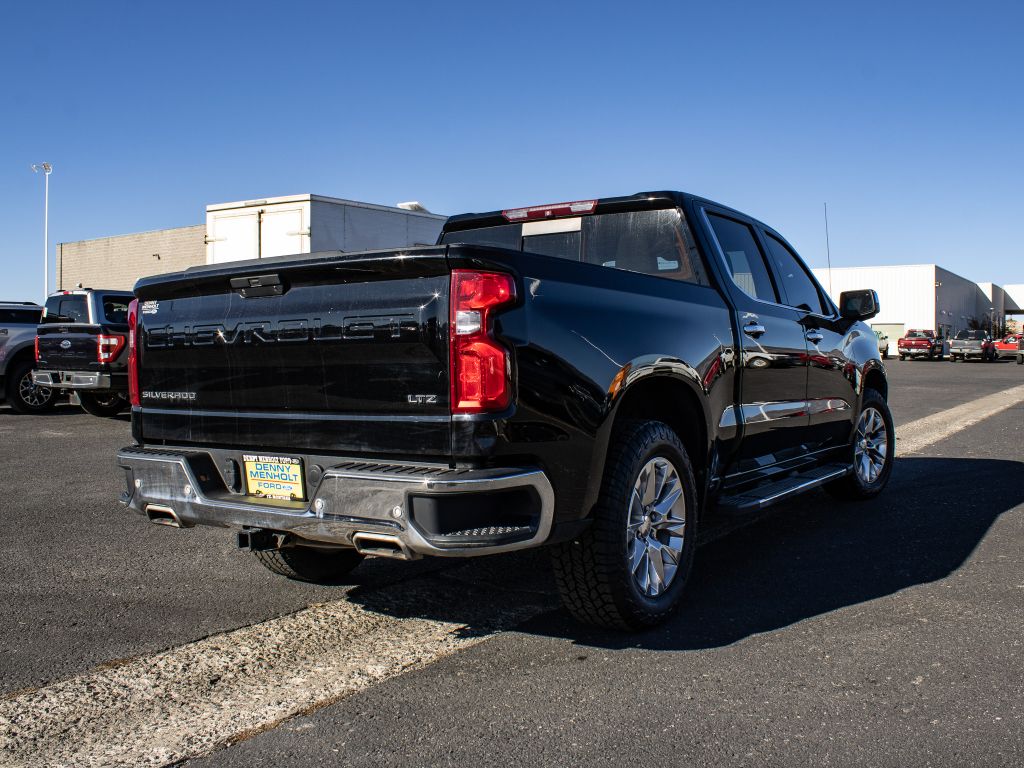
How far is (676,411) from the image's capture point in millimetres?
4348

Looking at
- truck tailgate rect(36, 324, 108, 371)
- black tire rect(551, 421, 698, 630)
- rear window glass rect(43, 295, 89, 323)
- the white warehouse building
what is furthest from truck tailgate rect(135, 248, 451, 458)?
the white warehouse building

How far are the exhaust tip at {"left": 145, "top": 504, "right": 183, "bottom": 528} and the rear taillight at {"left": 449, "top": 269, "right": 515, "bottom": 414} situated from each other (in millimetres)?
1366

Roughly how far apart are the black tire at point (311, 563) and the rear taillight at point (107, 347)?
8.30m

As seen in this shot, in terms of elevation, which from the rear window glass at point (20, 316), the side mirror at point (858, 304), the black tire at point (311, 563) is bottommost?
the black tire at point (311, 563)

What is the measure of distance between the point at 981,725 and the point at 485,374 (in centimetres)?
186

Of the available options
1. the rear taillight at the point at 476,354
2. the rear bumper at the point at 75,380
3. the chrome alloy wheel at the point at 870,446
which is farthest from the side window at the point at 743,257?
the rear bumper at the point at 75,380

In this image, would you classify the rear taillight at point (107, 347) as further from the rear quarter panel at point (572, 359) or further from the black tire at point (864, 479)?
the rear quarter panel at point (572, 359)

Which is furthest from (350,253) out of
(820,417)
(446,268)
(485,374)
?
(820,417)

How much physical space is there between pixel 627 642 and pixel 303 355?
165cm

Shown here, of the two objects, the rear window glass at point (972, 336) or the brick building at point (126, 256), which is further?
the rear window glass at point (972, 336)

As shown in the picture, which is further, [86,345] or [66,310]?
[66,310]

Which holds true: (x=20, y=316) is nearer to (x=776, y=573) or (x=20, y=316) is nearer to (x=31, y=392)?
(x=31, y=392)

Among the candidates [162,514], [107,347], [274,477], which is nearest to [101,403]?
[107,347]

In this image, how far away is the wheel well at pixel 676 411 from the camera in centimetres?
406
